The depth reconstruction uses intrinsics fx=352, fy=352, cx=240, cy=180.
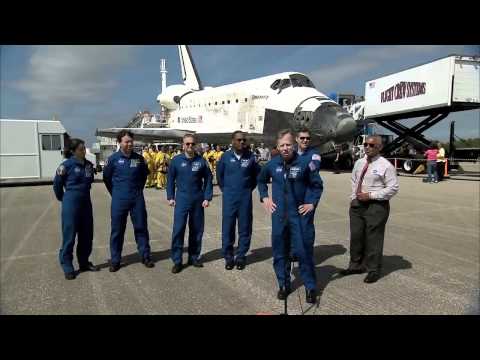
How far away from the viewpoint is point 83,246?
504 centimetres

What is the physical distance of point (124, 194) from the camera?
203 inches

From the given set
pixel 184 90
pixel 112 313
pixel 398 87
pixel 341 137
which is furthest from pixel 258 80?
pixel 112 313

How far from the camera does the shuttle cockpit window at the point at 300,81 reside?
59.2ft

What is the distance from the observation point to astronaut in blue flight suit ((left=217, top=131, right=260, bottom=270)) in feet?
17.0

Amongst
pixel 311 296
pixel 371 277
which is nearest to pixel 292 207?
pixel 311 296

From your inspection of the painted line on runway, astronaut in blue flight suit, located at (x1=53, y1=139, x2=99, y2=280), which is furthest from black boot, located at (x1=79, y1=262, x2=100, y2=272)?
the painted line on runway

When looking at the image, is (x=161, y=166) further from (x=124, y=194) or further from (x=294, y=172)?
(x=294, y=172)

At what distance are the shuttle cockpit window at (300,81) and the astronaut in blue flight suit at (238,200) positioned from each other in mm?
13623

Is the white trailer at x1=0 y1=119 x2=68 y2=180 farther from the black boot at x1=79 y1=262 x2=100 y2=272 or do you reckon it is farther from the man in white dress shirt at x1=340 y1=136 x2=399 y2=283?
the man in white dress shirt at x1=340 y1=136 x2=399 y2=283

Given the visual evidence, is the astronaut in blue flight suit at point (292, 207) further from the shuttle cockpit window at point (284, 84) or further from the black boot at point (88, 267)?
the shuttle cockpit window at point (284, 84)

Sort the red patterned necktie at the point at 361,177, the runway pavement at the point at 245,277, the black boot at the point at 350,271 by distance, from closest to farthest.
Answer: the runway pavement at the point at 245,277 → the red patterned necktie at the point at 361,177 → the black boot at the point at 350,271

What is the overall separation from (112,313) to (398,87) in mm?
19650

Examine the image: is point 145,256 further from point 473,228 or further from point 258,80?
point 258,80

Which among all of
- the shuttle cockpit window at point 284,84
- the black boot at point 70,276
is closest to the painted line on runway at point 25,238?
the black boot at point 70,276
